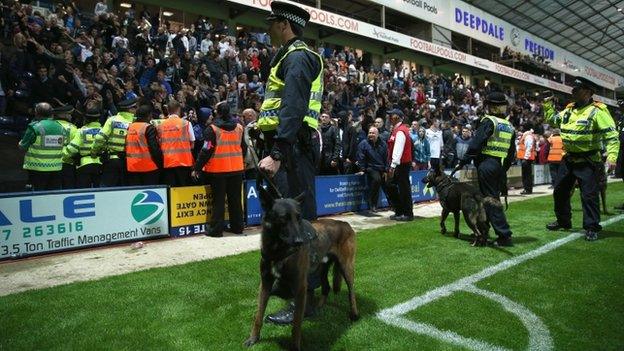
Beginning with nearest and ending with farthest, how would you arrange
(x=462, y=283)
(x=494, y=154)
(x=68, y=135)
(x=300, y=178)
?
(x=300, y=178), (x=462, y=283), (x=494, y=154), (x=68, y=135)

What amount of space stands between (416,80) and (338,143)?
16.1 meters

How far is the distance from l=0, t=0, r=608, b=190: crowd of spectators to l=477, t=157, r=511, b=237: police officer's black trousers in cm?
102

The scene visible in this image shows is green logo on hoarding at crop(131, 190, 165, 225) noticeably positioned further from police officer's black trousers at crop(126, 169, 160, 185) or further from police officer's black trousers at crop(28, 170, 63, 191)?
police officer's black trousers at crop(28, 170, 63, 191)

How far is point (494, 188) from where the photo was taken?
20.5 ft

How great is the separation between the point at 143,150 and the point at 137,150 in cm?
10

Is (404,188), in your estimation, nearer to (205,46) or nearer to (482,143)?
(482,143)

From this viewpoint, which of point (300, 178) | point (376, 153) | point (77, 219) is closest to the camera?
point (300, 178)

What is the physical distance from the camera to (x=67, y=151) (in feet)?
24.0

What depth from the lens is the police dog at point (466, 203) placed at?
631cm

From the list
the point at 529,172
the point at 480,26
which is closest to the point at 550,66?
the point at 480,26

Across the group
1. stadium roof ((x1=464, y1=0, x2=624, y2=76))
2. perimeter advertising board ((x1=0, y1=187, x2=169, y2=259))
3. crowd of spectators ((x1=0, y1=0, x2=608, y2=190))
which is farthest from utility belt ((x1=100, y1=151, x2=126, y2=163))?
stadium roof ((x1=464, y1=0, x2=624, y2=76))

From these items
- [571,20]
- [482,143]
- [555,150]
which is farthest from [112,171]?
[571,20]

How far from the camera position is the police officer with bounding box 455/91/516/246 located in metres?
6.18

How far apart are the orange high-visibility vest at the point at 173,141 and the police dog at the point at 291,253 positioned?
4756 millimetres
